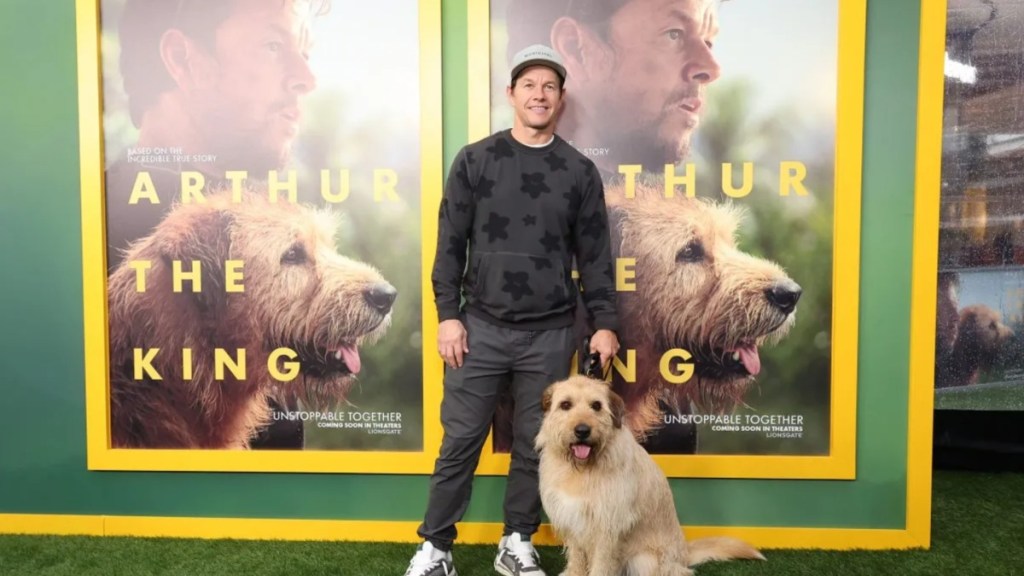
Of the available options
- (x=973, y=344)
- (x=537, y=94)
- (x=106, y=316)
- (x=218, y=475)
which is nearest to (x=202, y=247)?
(x=106, y=316)

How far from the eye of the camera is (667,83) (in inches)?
108

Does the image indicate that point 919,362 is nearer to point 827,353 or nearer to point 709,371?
point 827,353

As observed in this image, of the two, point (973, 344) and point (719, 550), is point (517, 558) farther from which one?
point (973, 344)

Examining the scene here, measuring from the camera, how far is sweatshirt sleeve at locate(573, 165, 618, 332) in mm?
2508

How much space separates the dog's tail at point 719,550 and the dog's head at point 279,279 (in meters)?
1.46

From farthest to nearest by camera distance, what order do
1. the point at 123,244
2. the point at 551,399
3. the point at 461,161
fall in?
the point at 123,244, the point at 461,161, the point at 551,399

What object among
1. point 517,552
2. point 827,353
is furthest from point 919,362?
point 517,552

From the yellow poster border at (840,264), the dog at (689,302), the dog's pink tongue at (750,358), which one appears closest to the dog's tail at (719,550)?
the yellow poster border at (840,264)

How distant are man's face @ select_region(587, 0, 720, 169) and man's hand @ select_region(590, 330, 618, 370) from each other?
0.75 metres

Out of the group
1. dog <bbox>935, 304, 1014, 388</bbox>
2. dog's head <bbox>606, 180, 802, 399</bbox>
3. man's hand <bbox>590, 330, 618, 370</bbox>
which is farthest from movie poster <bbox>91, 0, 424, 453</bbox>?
dog <bbox>935, 304, 1014, 388</bbox>

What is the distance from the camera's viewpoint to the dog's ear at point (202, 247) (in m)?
2.88

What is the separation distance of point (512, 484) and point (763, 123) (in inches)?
66.6

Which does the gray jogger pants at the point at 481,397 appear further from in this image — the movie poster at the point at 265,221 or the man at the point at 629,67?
the man at the point at 629,67

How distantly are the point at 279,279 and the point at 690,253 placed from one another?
5.46ft
